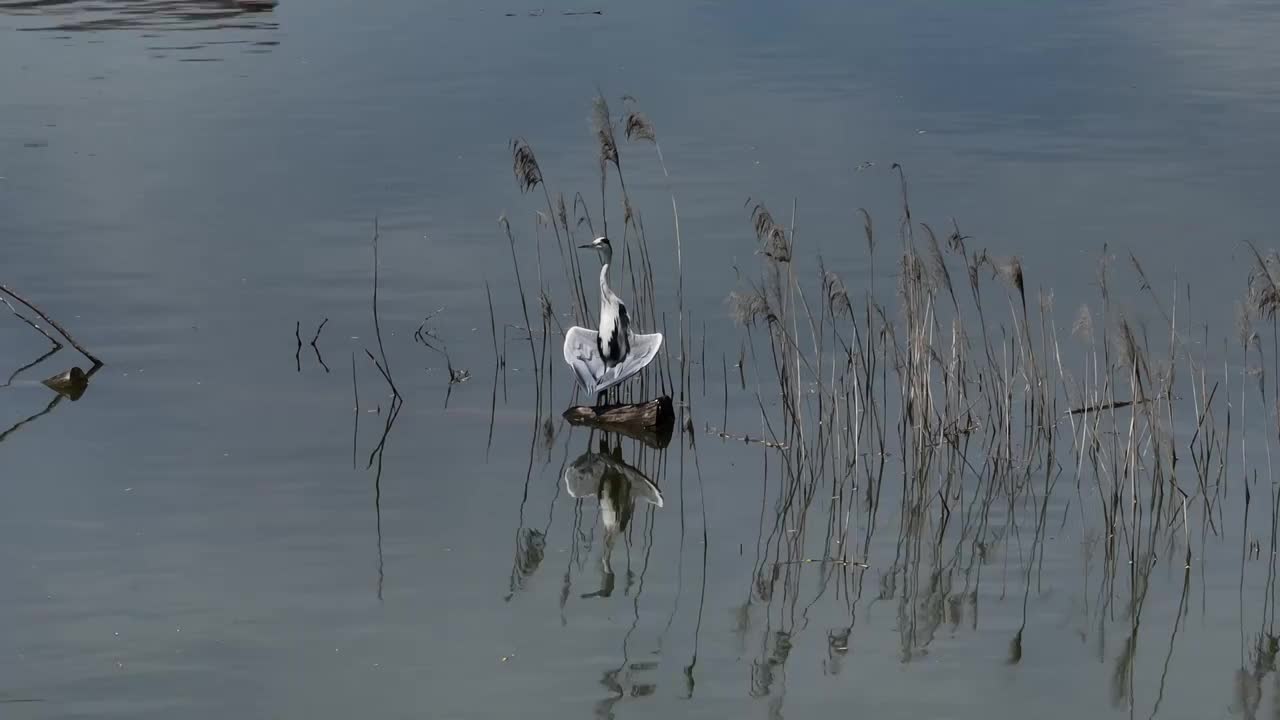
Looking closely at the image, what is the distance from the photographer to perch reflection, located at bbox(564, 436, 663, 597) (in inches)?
324

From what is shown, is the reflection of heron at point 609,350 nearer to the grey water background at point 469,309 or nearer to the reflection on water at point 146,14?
the grey water background at point 469,309

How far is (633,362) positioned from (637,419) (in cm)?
28

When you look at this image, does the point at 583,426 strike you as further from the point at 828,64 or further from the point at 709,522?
the point at 828,64

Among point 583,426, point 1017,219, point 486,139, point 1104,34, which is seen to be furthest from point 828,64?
point 583,426

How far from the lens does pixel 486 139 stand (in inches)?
711

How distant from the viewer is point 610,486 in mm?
8750

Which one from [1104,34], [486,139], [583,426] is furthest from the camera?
[1104,34]

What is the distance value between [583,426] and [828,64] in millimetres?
14069

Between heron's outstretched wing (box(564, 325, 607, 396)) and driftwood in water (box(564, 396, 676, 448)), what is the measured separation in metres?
0.13

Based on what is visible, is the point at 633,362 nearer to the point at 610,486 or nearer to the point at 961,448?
the point at 610,486

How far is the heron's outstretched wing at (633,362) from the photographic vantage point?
30.5 feet

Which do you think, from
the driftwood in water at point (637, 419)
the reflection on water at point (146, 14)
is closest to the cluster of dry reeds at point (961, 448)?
the driftwood in water at point (637, 419)

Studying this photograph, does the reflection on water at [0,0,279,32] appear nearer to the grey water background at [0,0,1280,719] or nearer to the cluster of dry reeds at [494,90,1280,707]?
the grey water background at [0,0,1280,719]

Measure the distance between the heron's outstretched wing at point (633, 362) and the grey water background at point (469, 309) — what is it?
1.16ft
